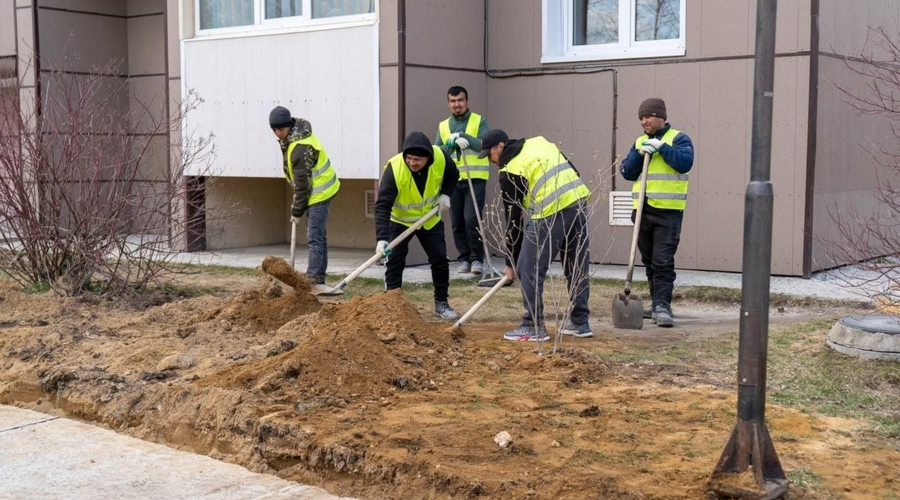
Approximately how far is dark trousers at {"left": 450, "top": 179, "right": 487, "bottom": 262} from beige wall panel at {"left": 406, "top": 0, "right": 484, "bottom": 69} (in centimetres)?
157

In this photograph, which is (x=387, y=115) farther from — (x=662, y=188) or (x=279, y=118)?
(x=662, y=188)

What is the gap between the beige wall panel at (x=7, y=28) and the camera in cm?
1525

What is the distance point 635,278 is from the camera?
11.2m

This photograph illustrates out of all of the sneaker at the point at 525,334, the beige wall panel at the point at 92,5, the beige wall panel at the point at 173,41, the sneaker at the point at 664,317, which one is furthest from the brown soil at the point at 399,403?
the beige wall panel at the point at 92,5

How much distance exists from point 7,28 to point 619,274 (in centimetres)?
973

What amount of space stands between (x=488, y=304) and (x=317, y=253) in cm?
186

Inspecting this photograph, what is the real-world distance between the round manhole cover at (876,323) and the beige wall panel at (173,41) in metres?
9.42

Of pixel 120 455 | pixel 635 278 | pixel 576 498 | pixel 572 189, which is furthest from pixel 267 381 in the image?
pixel 635 278

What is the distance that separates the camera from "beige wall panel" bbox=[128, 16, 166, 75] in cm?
1612

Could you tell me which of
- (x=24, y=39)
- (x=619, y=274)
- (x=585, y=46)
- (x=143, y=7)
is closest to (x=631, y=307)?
(x=619, y=274)

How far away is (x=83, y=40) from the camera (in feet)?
51.7

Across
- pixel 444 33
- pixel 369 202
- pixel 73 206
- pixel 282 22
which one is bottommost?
pixel 369 202

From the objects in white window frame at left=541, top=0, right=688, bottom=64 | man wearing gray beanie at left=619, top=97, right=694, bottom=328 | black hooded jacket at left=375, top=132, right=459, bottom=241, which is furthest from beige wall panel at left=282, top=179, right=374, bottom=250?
man wearing gray beanie at left=619, top=97, right=694, bottom=328

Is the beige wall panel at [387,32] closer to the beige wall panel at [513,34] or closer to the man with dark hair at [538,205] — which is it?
the beige wall panel at [513,34]
